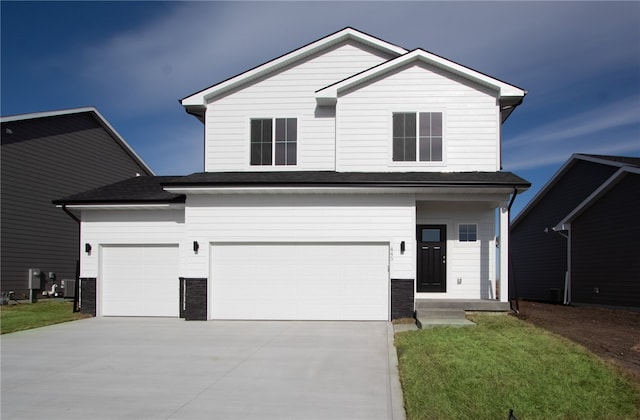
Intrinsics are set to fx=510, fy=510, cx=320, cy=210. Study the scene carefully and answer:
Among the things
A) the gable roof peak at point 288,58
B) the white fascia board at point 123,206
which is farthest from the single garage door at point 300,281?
the gable roof peak at point 288,58

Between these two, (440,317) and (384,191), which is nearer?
(440,317)

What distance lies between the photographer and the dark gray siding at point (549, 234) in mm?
19734

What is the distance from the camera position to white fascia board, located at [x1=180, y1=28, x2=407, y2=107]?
1504 centimetres

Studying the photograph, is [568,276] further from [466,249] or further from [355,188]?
[355,188]

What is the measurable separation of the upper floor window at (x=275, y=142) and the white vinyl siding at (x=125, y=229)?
2791 millimetres

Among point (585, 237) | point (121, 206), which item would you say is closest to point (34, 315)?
point (121, 206)

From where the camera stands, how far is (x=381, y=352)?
907cm

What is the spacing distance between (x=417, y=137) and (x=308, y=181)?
348 cm

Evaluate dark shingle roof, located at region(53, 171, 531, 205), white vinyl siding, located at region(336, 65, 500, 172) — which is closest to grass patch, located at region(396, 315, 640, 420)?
dark shingle roof, located at region(53, 171, 531, 205)

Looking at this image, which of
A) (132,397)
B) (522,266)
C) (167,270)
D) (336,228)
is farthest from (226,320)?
(522,266)

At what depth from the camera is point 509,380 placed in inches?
258

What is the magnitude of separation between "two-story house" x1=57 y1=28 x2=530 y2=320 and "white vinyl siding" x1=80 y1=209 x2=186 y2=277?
0.03m

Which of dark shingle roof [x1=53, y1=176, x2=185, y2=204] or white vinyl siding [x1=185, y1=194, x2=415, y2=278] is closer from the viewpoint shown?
white vinyl siding [x1=185, y1=194, x2=415, y2=278]

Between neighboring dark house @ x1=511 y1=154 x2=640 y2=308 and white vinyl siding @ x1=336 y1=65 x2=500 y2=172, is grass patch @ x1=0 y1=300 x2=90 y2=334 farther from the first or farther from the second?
neighboring dark house @ x1=511 y1=154 x2=640 y2=308
